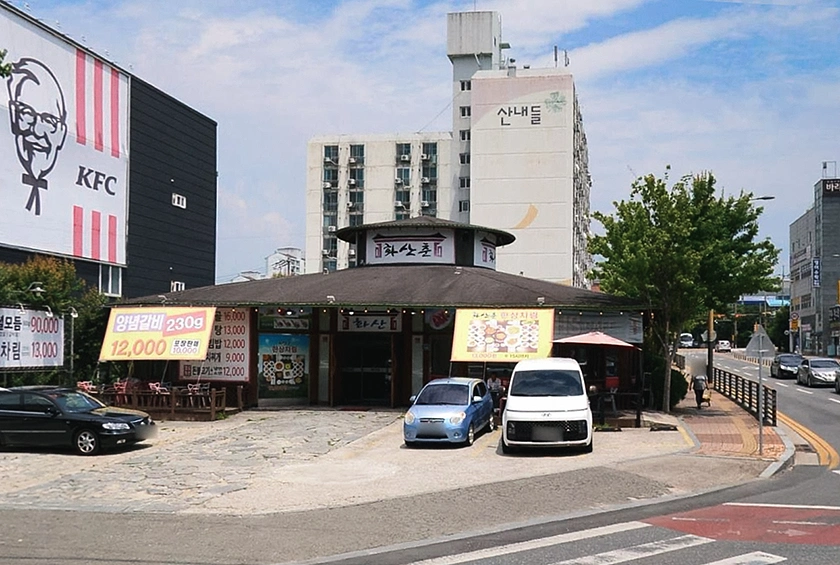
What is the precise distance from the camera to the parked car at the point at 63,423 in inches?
764

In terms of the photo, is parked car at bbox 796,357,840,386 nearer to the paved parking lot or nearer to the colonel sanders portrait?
the paved parking lot

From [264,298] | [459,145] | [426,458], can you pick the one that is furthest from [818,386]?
[459,145]

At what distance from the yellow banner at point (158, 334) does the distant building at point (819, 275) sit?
7800cm

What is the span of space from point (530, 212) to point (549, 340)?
196ft

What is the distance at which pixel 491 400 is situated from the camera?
23.1 metres

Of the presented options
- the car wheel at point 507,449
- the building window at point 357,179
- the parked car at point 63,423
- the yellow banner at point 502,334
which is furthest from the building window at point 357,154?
the car wheel at point 507,449

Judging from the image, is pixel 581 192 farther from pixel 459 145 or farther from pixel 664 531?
pixel 664 531

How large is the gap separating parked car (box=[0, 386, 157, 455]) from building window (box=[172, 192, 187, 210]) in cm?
3954

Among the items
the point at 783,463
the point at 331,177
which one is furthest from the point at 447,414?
the point at 331,177

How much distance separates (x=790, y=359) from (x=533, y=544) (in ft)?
148

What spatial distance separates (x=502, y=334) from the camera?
84.4 feet

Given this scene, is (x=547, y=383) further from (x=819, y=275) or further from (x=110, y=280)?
(x=819, y=275)

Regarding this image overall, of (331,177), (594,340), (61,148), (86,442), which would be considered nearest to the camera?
(86,442)

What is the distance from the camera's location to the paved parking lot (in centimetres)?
1429
